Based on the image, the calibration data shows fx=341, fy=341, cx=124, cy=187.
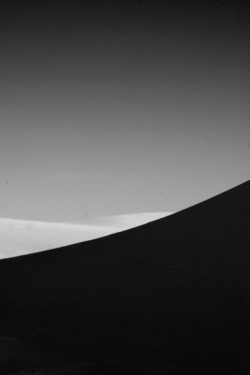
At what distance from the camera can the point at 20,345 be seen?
47.4 inches

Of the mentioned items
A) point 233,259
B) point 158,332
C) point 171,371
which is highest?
point 233,259

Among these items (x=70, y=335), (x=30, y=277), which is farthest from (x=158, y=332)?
(x=30, y=277)

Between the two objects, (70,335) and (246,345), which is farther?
(70,335)

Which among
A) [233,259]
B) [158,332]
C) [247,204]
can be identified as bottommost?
[158,332]

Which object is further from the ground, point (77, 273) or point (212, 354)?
point (77, 273)

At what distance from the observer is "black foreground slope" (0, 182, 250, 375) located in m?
1.08

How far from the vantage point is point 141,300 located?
3.82 feet

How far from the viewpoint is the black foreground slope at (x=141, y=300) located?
1075 millimetres

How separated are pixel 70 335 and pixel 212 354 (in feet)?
→ 1.62

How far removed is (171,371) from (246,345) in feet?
0.82

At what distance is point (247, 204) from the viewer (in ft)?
3.40

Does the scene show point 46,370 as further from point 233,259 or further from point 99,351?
point 233,259

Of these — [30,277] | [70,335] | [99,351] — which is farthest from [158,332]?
[30,277]

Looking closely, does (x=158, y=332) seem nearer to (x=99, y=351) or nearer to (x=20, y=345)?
(x=99, y=351)
